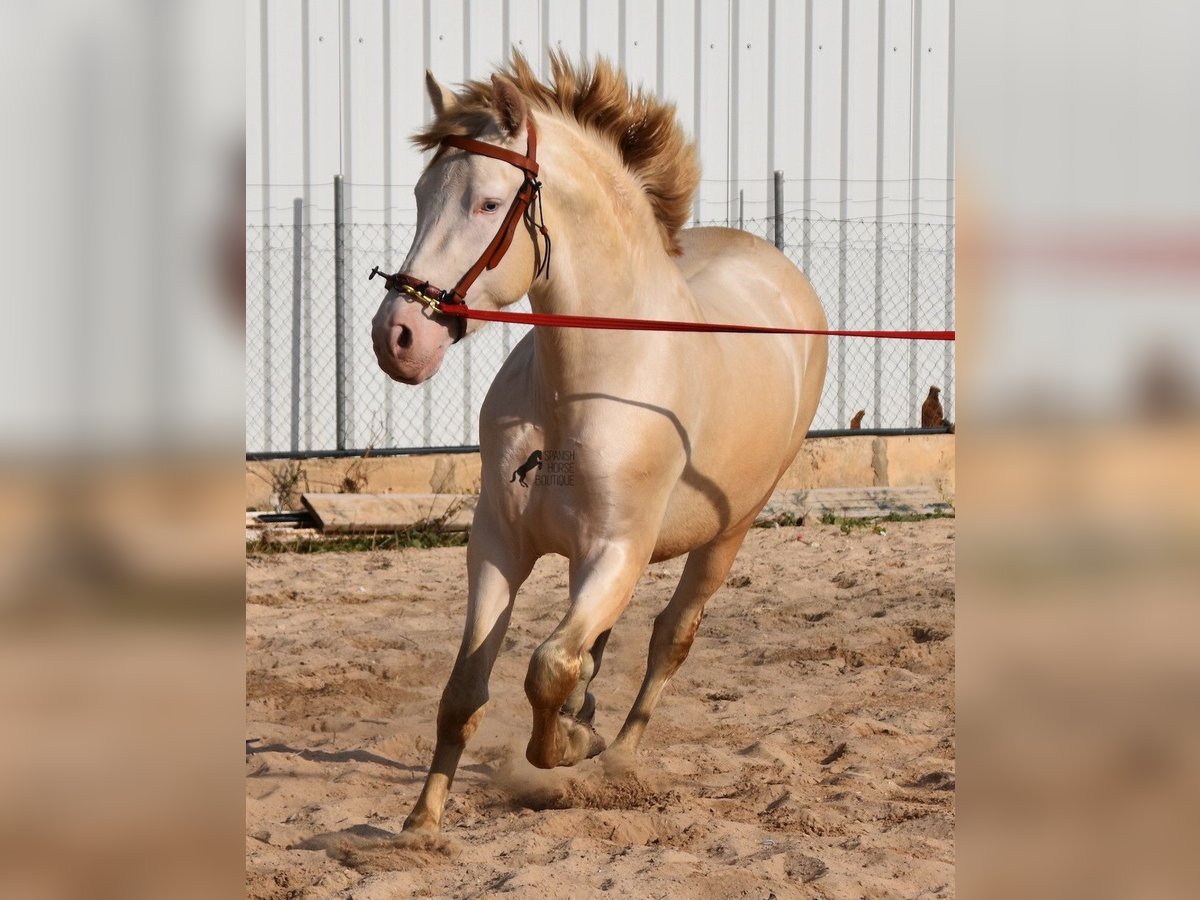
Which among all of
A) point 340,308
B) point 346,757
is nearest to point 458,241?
point 346,757

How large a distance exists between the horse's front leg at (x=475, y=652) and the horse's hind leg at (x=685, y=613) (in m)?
1.11

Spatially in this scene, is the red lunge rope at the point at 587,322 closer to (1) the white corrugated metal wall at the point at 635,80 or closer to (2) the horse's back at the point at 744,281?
(2) the horse's back at the point at 744,281

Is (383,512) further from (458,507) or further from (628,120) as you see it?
(628,120)

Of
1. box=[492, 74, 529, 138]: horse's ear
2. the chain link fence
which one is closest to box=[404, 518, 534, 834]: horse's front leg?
box=[492, 74, 529, 138]: horse's ear

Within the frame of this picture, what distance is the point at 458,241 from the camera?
330 centimetres

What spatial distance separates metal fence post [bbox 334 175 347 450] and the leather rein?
19.2 ft

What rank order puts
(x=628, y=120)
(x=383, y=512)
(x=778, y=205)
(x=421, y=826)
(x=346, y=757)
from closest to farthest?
(x=421, y=826)
(x=628, y=120)
(x=346, y=757)
(x=383, y=512)
(x=778, y=205)

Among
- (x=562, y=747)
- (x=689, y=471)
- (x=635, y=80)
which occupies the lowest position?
(x=562, y=747)

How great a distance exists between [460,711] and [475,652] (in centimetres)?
18

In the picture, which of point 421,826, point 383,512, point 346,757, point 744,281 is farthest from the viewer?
point 383,512

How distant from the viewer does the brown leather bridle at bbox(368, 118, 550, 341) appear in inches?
126

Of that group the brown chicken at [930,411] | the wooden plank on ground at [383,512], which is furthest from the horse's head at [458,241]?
the brown chicken at [930,411]
